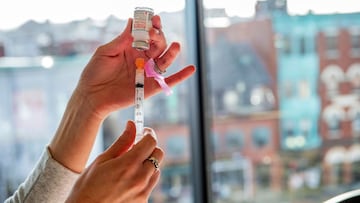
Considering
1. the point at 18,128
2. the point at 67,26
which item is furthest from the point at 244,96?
the point at 18,128

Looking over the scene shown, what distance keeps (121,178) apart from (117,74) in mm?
394

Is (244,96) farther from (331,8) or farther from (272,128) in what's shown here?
(331,8)

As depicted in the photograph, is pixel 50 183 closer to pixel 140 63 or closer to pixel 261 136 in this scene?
pixel 140 63

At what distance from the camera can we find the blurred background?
2.27 m

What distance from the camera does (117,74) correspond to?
3.95ft

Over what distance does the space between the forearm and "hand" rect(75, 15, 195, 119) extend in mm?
22

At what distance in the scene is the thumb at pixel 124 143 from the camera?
93 cm

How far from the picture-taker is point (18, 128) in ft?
7.47

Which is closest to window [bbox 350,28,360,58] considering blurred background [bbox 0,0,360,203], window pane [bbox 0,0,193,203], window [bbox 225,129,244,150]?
blurred background [bbox 0,0,360,203]

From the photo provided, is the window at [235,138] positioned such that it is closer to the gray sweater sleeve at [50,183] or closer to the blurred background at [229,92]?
→ the blurred background at [229,92]

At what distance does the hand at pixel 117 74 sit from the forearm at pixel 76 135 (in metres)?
0.02

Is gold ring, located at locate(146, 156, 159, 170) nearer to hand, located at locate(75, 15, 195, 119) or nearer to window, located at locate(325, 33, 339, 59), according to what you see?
hand, located at locate(75, 15, 195, 119)

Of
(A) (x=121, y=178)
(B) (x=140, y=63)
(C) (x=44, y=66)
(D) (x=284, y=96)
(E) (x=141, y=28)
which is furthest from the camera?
(D) (x=284, y=96)

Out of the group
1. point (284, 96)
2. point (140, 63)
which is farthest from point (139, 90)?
point (284, 96)
